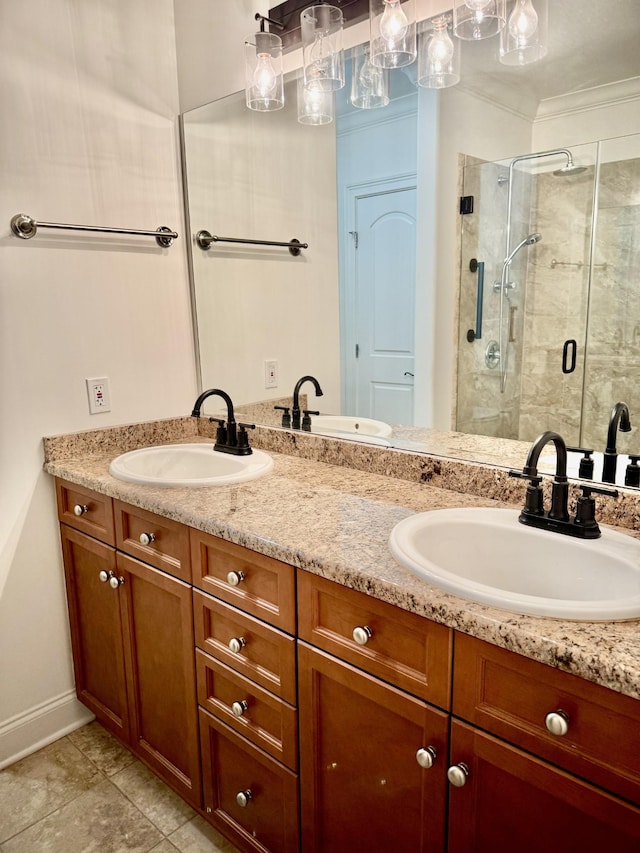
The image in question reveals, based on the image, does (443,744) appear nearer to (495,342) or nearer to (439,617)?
(439,617)

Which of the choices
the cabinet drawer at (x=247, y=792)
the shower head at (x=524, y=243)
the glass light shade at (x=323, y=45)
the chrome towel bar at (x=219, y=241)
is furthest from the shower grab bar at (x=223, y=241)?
the cabinet drawer at (x=247, y=792)

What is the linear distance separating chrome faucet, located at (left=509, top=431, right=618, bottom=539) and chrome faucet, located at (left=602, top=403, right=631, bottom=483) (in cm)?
5

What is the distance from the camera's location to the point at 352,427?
1.86m

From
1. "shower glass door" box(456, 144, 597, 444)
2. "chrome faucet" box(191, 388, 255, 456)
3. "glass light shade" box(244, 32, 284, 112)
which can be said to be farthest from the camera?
"chrome faucet" box(191, 388, 255, 456)

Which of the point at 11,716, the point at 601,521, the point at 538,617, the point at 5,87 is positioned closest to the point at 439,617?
the point at 538,617

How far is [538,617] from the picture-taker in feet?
2.93

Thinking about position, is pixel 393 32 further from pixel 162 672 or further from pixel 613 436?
pixel 162 672

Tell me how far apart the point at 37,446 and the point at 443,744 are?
149 cm

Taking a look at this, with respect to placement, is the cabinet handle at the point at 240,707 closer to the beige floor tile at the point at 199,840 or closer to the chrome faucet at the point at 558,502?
the beige floor tile at the point at 199,840

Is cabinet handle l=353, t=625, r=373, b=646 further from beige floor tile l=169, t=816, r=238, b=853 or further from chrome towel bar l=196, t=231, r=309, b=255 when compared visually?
chrome towel bar l=196, t=231, r=309, b=255

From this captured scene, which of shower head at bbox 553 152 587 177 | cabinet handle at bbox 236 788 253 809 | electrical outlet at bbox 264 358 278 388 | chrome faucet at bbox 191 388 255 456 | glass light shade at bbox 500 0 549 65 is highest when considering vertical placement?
glass light shade at bbox 500 0 549 65

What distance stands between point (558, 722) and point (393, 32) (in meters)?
1.63

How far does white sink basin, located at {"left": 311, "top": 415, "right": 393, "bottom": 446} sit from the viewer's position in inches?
69.8

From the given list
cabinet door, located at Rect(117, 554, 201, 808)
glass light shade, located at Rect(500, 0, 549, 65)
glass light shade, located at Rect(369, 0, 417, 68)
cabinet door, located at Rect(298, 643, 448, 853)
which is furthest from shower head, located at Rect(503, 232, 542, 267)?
cabinet door, located at Rect(117, 554, 201, 808)
